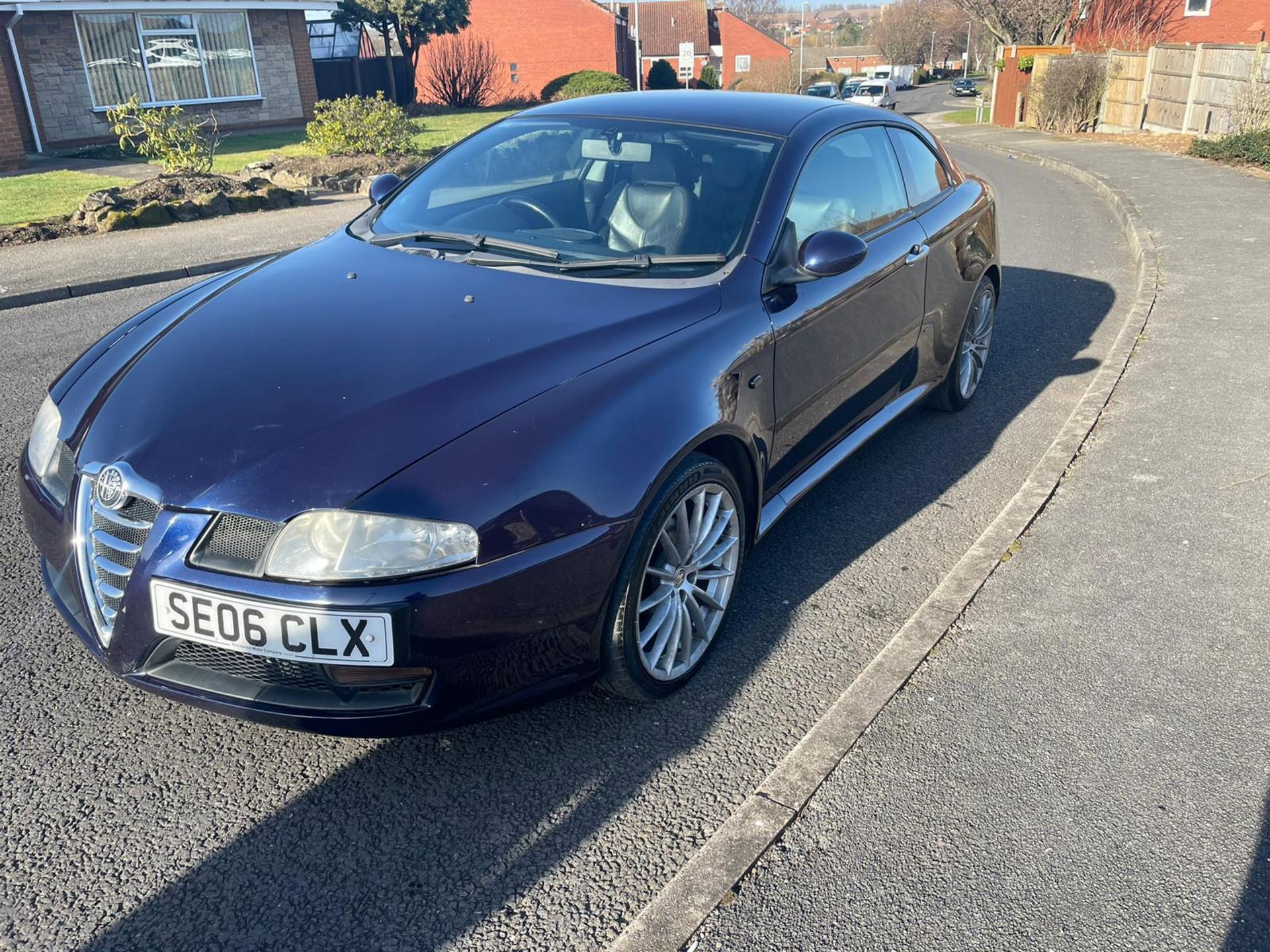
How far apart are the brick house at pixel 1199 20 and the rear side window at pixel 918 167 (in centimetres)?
3030

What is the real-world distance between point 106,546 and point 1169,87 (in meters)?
25.4

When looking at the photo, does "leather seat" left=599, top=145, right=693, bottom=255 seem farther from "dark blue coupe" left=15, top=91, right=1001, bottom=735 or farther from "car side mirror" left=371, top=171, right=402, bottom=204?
"car side mirror" left=371, top=171, right=402, bottom=204

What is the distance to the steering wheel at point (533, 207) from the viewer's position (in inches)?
151

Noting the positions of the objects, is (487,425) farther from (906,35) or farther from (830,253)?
(906,35)

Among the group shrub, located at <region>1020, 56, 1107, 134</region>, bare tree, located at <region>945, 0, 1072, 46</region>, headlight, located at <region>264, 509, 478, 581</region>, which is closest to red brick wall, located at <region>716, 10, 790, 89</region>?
bare tree, located at <region>945, 0, 1072, 46</region>

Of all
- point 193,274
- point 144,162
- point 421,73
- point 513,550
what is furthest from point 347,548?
point 421,73

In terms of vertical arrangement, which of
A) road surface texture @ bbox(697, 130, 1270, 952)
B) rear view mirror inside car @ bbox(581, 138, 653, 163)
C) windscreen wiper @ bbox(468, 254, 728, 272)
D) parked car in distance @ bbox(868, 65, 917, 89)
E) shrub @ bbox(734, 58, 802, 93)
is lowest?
parked car in distance @ bbox(868, 65, 917, 89)

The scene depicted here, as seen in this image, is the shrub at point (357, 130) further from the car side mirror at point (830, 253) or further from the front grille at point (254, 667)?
the front grille at point (254, 667)

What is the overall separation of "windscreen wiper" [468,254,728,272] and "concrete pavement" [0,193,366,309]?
6.84 m

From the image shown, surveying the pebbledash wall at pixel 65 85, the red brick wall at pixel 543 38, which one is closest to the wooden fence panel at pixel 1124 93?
the pebbledash wall at pixel 65 85

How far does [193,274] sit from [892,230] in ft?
24.0

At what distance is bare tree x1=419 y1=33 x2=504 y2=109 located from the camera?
40.9 meters

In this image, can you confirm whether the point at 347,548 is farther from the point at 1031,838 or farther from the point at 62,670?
the point at 1031,838

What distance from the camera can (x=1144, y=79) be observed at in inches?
938
